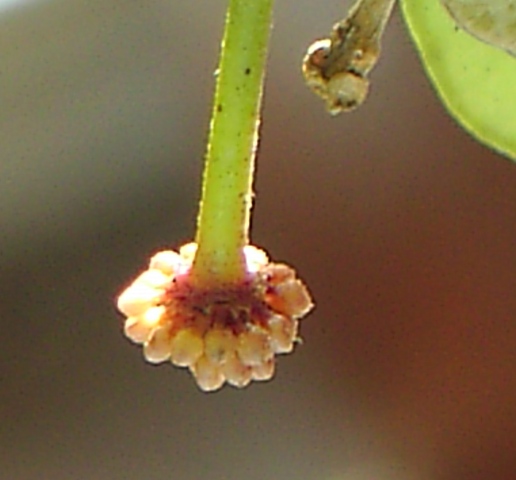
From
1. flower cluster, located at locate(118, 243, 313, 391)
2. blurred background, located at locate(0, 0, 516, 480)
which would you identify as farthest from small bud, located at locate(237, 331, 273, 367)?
blurred background, located at locate(0, 0, 516, 480)

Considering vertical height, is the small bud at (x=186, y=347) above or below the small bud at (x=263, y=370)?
above

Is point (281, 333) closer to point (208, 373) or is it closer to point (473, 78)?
point (208, 373)

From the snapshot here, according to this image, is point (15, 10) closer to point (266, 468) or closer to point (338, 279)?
point (338, 279)

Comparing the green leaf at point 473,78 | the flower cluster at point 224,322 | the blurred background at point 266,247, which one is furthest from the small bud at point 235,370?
the blurred background at point 266,247

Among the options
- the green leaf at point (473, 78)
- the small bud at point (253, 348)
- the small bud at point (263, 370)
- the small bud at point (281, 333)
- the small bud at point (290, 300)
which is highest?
the green leaf at point (473, 78)

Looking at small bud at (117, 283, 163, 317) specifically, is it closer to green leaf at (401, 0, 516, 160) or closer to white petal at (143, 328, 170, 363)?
white petal at (143, 328, 170, 363)

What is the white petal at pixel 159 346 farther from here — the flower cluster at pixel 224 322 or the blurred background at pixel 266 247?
the blurred background at pixel 266 247

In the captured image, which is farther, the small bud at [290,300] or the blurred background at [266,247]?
the blurred background at [266,247]
